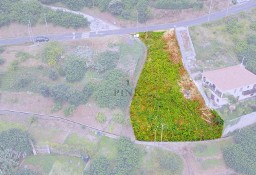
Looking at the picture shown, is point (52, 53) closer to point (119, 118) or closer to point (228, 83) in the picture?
point (119, 118)

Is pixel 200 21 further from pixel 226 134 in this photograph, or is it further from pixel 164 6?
pixel 226 134

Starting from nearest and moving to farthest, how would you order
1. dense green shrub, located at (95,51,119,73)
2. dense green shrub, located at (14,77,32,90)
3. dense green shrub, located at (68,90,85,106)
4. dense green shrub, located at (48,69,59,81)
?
dense green shrub, located at (68,90,85,106) → dense green shrub, located at (14,77,32,90) → dense green shrub, located at (48,69,59,81) → dense green shrub, located at (95,51,119,73)

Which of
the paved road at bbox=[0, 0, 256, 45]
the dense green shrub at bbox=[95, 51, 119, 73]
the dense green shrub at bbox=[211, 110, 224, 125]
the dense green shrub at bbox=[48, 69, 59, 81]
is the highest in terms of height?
the paved road at bbox=[0, 0, 256, 45]

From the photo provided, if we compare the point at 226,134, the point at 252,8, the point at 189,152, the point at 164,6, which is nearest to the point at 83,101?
the point at 189,152

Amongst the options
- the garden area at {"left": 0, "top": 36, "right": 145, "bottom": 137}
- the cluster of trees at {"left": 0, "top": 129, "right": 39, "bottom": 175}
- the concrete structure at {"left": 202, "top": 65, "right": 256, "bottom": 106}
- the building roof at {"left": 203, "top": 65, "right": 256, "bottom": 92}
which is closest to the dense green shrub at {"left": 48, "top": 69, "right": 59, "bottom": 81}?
the garden area at {"left": 0, "top": 36, "right": 145, "bottom": 137}

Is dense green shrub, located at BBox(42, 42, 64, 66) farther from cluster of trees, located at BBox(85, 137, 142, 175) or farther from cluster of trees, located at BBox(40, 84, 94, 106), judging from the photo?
cluster of trees, located at BBox(85, 137, 142, 175)

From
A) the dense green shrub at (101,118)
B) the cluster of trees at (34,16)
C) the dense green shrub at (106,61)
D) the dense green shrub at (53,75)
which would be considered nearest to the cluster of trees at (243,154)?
the dense green shrub at (101,118)

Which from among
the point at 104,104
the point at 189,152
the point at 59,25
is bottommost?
the point at 189,152
